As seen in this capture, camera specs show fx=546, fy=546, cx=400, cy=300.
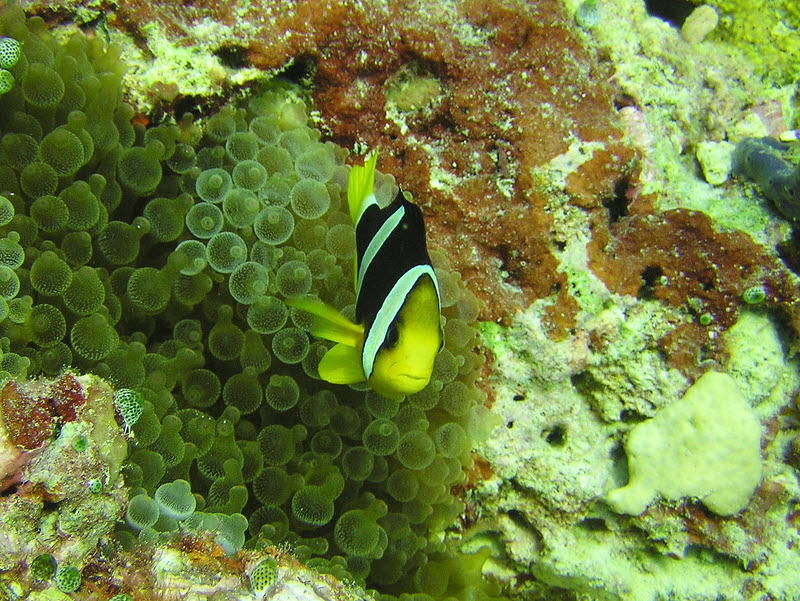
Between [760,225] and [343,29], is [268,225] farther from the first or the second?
[760,225]

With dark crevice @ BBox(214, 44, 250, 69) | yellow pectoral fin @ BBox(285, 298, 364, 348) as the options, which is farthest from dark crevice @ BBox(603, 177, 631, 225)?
dark crevice @ BBox(214, 44, 250, 69)

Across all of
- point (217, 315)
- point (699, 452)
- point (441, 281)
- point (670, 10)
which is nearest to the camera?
point (217, 315)

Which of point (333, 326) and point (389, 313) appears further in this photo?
point (333, 326)

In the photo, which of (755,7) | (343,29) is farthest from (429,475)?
(755,7)

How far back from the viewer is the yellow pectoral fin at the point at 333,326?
4.60 ft

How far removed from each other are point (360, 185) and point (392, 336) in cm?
62

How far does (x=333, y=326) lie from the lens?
145 centimetres

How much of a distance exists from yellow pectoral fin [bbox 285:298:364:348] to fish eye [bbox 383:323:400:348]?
0.14 metres

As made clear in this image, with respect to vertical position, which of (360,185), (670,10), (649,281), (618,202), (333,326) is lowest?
(333,326)

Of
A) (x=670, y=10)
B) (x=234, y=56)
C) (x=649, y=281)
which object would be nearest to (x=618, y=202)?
(x=649, y=281)

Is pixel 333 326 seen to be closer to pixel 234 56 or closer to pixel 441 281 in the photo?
pixel 441 281

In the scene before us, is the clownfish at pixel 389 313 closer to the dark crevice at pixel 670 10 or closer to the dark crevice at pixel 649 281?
the dark crevice at pixel 649 281

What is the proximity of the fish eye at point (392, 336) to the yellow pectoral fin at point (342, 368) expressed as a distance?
7.4 inches

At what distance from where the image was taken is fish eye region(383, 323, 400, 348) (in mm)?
1253
